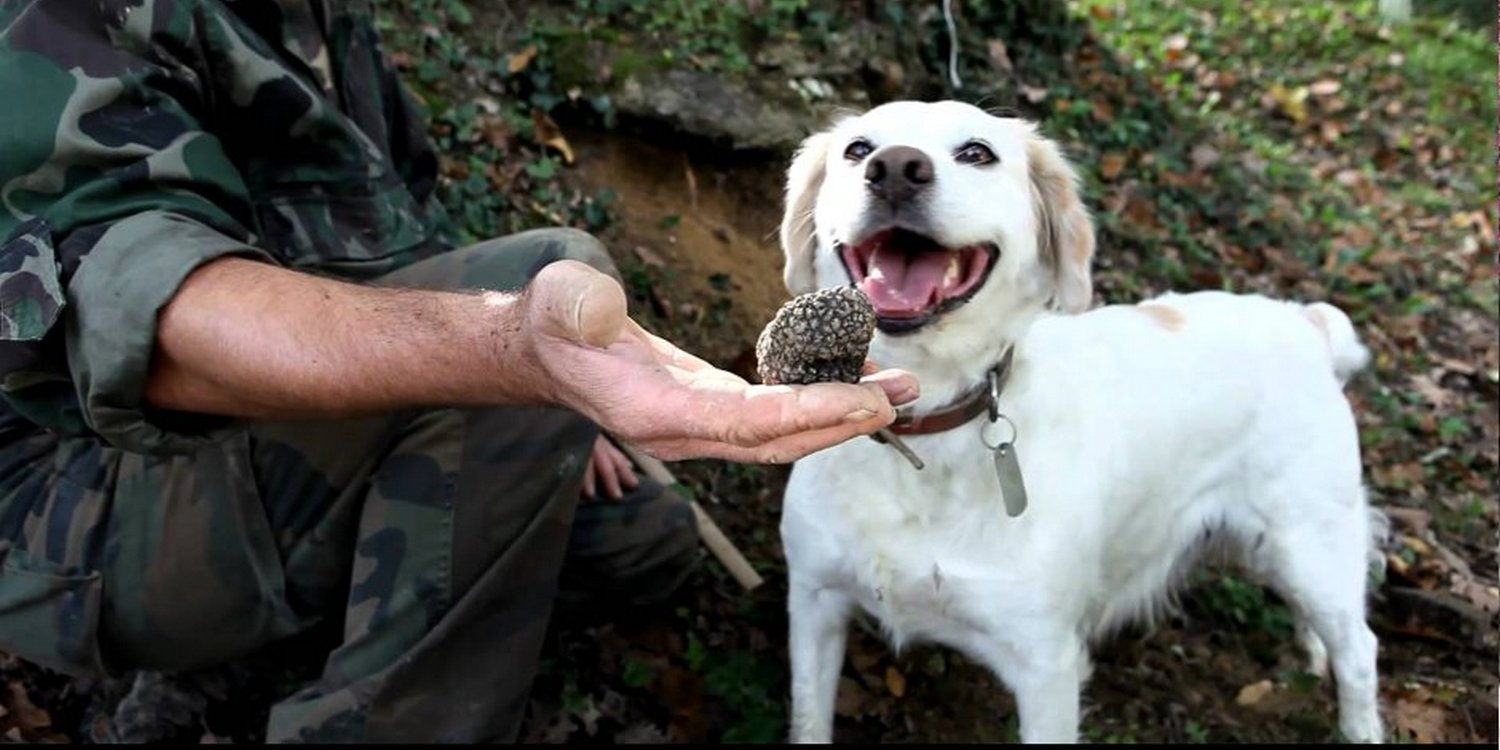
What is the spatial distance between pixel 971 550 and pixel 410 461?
1.20 m

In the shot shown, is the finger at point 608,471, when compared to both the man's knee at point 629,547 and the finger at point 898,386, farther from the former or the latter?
the finger at point 898,386

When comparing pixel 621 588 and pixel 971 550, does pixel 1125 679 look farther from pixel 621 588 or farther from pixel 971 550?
pixel 621 588

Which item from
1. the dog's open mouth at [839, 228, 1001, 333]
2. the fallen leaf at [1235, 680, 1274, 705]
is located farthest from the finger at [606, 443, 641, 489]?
the fallen leaf at [1235, 680, 1274, 705]

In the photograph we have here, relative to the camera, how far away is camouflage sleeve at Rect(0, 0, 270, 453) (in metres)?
1.91

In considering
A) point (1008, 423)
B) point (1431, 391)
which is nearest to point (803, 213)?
point (1008, 423)

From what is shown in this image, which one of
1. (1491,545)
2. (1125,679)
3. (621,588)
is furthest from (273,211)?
(1491,545)

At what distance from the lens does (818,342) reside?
1.91 metres

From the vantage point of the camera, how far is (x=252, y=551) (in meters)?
2.56

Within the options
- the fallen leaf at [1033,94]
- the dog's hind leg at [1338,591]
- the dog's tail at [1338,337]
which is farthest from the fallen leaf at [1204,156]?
the dog's hind leg at [1338,591]

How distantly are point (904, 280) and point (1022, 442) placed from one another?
49cm

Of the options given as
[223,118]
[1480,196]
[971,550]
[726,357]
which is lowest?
[1480,196]

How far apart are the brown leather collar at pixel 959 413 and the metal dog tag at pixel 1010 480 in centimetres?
10

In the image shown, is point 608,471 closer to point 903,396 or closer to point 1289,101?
point 903,396

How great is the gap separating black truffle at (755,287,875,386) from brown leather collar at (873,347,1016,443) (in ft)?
2.42
